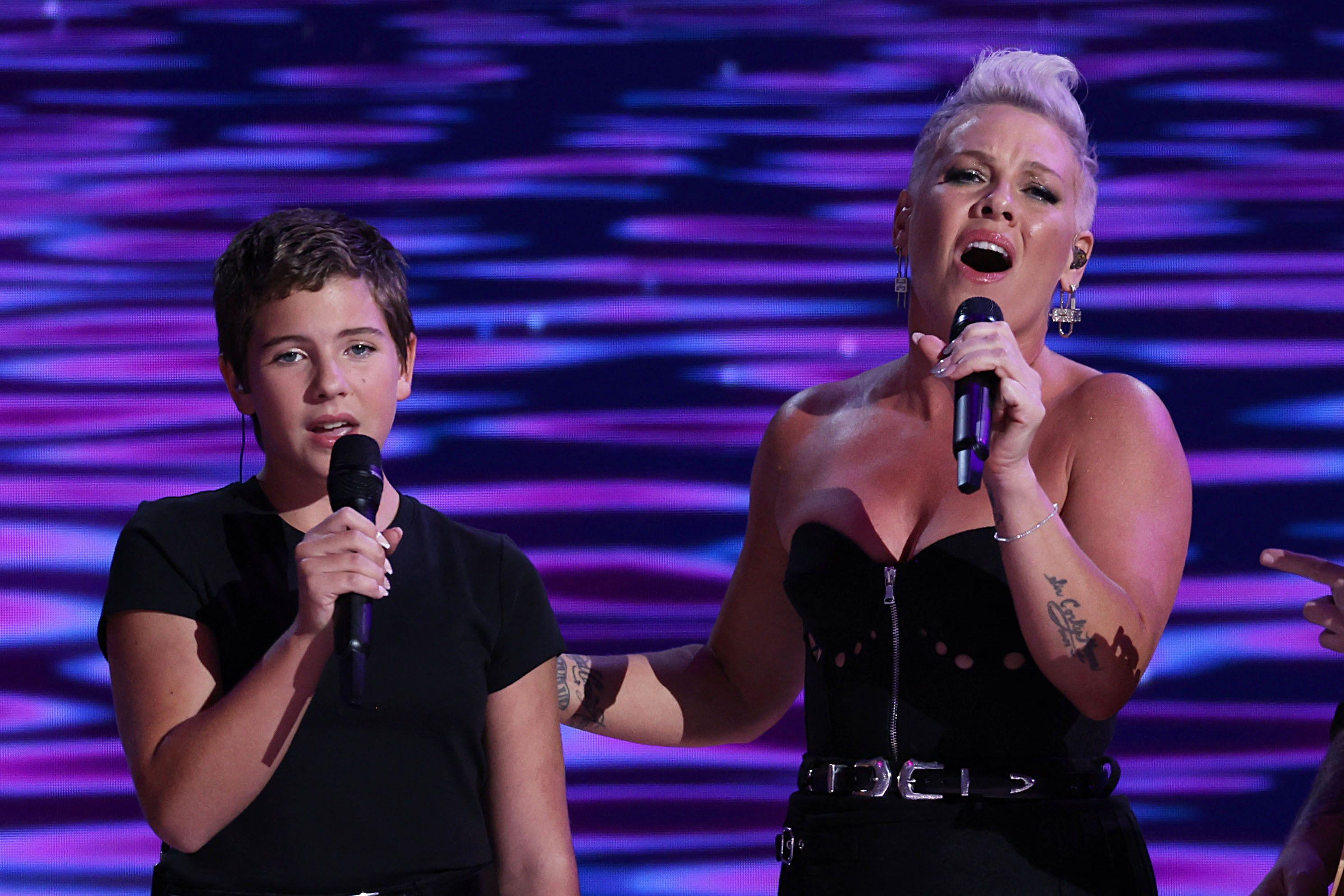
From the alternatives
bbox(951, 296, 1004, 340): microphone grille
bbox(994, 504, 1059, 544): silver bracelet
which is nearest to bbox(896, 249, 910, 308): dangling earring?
bbox(951, 296, 1004, 340): microphone grille

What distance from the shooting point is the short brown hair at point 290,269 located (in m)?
1.55

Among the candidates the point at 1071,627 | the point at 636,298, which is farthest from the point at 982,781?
the point at 636,298

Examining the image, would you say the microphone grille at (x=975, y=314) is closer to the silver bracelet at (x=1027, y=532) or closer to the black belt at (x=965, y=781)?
the silver bracelet at (x=1027, y=532)

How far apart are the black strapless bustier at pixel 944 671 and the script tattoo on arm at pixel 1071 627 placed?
77 millimetres

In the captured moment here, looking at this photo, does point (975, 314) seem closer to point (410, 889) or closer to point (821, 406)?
point (821, 406)

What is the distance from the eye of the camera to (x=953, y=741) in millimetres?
1690

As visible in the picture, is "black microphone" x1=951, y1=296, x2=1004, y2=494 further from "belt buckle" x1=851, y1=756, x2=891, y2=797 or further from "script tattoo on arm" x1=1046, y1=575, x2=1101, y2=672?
"belt buckle" x1=851, y1=756, x2=891, y2=797

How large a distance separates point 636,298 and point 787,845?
1.13 metres

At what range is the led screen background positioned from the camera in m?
2.52

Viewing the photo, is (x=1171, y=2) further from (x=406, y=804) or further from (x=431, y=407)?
(x=406, y=804)

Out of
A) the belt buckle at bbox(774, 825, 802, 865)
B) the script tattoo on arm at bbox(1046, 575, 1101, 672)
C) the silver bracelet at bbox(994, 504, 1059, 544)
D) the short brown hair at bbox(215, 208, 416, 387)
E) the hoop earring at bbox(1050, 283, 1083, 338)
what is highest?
the short brown hair at bbox(215, 208, 416, 387)

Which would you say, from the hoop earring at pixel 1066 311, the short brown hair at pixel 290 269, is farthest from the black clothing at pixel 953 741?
the short brown hair at pixel 290 269

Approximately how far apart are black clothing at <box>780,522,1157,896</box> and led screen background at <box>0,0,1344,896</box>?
0.82 m

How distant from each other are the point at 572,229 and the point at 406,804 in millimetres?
1384
